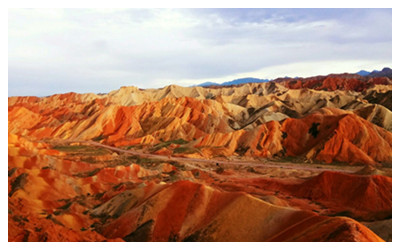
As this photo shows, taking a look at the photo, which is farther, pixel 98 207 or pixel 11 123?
pixel 11 123

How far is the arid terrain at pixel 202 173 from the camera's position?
22359mm

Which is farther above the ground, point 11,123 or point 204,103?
point 204,103

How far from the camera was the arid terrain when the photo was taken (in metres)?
22.4

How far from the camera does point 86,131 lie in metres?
103

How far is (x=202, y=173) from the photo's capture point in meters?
52.7

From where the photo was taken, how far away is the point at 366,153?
61125mm

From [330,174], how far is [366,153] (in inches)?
1011
